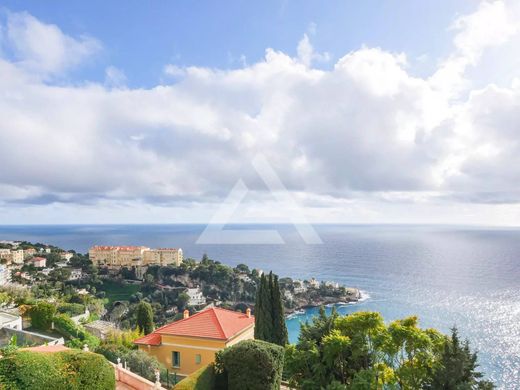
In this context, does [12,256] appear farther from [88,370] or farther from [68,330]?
[88,370]

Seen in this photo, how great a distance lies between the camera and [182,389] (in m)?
8.90

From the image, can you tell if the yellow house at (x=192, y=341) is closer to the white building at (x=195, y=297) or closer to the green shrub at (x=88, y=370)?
the green shrub at (x=88, y=370)

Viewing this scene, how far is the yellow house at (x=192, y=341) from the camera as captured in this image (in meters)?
15.4

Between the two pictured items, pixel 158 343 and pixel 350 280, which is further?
pixel 350 280

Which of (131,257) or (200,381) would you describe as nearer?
(200,381)

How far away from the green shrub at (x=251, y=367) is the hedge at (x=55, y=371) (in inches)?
119

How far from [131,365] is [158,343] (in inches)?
77.2

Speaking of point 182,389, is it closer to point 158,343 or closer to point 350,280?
point 158,343

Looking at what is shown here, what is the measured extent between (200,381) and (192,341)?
6.46 m

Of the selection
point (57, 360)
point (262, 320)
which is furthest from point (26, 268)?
point (57, 360)

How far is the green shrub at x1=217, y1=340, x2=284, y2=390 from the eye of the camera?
397 inches

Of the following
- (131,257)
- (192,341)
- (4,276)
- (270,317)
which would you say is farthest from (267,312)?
(131,257)

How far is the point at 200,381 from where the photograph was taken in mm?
9594

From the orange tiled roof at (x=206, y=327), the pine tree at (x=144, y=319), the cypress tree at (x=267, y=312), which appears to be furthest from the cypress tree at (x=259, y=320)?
the pine tree at (x=144, y=319)
